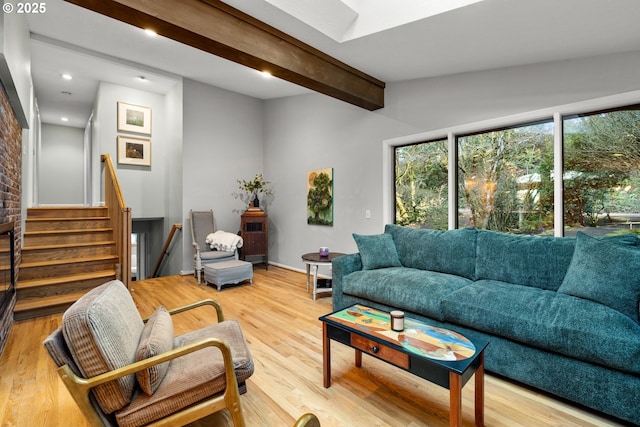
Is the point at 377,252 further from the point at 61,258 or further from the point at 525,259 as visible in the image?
the point at 61,258

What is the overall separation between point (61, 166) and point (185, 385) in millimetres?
9600

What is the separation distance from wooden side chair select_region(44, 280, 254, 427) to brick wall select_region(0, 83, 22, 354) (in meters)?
2.07

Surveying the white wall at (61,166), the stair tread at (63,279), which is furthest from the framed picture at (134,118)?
the white wall at (61,166)

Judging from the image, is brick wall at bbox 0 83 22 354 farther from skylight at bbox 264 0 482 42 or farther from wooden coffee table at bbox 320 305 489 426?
wooden coffee table at bbox 320 305 489 426

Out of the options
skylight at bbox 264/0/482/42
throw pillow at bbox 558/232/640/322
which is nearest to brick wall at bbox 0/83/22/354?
skylight at bbox 264/0/482/42

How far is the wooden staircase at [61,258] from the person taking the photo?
344 centimetres

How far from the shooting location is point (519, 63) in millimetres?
2900

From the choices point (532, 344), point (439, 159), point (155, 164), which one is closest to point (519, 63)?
point (439, 159)

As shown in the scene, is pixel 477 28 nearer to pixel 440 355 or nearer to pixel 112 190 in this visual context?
pixel 440 355

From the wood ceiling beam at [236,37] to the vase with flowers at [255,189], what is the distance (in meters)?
2.74

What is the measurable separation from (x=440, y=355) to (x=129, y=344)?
1522mm

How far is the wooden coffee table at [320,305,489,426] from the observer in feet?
4.75

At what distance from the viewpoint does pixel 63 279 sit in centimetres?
368

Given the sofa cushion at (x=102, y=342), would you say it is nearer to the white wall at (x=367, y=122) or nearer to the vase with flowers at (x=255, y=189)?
the white wall at (x=367, y=122)
